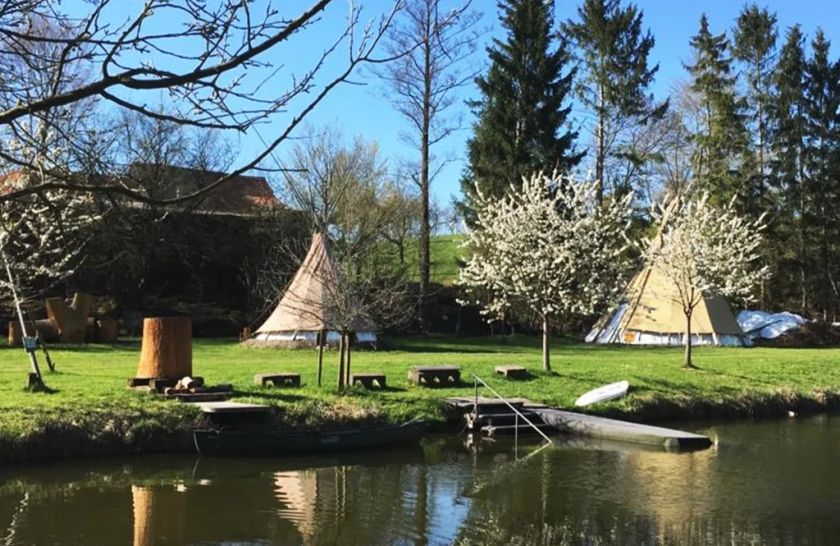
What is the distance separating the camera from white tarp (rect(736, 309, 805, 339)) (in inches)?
1425

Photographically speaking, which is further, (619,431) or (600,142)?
(600,142)

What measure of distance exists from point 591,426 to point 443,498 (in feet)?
18.5

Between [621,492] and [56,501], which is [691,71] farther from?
[56,501]

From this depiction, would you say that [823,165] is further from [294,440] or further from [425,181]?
[294,440]

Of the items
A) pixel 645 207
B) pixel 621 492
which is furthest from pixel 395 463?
pixel 645 207

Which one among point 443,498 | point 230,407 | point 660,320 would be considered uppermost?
point 660,320

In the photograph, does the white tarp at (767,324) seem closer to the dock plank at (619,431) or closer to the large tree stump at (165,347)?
the dock plank at (619,431)

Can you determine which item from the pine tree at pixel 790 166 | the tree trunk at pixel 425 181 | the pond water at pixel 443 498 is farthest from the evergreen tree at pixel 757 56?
the pond water at pixel 443 498

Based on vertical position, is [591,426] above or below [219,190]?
below

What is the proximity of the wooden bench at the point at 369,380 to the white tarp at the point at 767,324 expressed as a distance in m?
22.9

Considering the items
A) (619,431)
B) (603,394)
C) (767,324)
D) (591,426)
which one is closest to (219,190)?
(603,394)

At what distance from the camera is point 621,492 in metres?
12.0

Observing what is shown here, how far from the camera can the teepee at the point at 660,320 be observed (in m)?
33.5

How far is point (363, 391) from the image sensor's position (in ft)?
57.4
